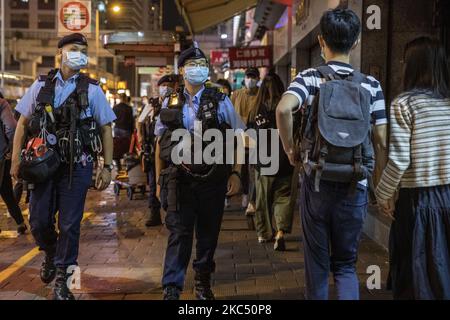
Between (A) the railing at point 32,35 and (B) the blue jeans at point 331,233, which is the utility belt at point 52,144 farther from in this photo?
(A) the railing at point 32,35

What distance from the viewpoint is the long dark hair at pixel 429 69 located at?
356 centimetres

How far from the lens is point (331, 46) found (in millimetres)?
3516

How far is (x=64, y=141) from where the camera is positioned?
4.59 meters

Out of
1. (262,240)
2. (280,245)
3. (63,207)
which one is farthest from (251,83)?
(63,207)

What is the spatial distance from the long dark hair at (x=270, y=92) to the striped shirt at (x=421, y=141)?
122 inches

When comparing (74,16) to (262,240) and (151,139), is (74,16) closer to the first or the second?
(151,139)

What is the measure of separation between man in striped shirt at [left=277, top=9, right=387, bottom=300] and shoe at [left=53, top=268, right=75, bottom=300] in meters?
2.08

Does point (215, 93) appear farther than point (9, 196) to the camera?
No

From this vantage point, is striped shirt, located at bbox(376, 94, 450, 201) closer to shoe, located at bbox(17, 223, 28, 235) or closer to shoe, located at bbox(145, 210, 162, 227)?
shoe, located at bbox(145, 210, 162, 227)

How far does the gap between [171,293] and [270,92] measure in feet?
9.90

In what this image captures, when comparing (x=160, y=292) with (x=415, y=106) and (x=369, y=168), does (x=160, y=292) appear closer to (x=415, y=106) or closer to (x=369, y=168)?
(x=369, y=168)

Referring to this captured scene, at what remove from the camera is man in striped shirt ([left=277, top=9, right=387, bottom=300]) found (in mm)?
3412

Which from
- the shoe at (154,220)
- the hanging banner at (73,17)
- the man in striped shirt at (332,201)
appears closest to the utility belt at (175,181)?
the man in striped shirt at (332,201)
